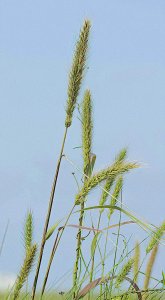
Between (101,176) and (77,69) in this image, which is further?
(77,69)

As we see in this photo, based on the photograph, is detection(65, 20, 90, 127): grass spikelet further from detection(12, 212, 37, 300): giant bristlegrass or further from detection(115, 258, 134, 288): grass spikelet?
detection(115, 258, 134, 288): grass spikelet

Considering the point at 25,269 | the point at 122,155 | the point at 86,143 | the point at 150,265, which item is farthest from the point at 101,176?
the point at 150,265

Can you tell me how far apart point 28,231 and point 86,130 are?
1.67 ft

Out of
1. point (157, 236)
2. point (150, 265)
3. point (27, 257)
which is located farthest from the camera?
point (150, 265)

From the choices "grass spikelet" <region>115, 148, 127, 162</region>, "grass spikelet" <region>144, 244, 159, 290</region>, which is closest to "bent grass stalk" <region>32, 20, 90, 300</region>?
"grass spikelet" <region>115, 148, 127, 162</region>

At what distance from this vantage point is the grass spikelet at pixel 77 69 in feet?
8.26

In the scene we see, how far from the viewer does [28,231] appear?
98.3 inches

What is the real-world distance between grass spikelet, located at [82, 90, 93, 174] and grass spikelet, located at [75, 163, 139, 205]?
0.21 m

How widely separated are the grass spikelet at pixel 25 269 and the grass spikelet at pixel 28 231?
93 mm

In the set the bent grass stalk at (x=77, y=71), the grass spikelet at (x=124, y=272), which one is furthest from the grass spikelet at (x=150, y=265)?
the bent grass stalk at (x=77, y=71)

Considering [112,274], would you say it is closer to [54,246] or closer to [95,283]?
[95,283]

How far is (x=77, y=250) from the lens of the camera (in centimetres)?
259

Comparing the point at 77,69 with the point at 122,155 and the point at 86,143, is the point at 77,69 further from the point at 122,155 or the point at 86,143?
the point at 122,155

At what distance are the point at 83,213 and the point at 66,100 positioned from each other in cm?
48
